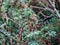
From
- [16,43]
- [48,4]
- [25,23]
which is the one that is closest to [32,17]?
[25,23]

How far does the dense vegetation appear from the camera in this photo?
5.84ft

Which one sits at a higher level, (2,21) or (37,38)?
(2,21)

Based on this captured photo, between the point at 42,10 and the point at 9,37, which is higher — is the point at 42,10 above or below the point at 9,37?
above

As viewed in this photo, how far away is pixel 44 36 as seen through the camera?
183 centimetres

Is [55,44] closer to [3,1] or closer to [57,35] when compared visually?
[57,35]

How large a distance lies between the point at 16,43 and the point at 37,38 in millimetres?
252

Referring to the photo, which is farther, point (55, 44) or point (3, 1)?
point (55, 44)

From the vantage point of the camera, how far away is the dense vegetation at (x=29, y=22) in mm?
1780

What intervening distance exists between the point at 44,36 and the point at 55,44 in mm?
243

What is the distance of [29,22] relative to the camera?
1.79m

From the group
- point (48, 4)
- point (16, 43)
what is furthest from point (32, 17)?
point (16, 43)

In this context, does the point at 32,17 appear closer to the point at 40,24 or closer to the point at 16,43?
the point at 40,24

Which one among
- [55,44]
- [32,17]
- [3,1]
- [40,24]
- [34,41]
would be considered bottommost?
[55,44]

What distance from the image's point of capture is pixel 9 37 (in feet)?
6.34
